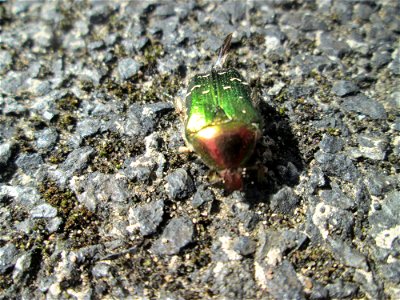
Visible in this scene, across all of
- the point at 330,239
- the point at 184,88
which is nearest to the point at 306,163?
the point at 330,239

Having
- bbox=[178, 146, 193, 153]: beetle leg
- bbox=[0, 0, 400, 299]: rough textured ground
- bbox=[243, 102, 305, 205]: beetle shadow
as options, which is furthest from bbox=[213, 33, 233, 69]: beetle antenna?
bbox=[178, 146, 193, 153]: beetle leg

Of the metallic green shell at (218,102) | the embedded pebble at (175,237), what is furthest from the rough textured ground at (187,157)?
the metallic green shell at (218,102)

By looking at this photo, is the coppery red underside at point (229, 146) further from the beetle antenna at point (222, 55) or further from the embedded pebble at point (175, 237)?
the beetle antenna at point (222, 55)

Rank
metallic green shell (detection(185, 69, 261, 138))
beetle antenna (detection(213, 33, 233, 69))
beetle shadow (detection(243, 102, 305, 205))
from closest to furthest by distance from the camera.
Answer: metallic green shell (detection(185, 69, 261, 138)) → beetle shadow (detection(243, 102, 305, 205)) → beetle antenna (detection(213, 33, 233, 69))

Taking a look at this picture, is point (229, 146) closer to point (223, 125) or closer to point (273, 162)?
point (223, 125)

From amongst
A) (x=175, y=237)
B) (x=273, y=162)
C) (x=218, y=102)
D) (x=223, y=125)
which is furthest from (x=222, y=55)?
(x=175, y=237)

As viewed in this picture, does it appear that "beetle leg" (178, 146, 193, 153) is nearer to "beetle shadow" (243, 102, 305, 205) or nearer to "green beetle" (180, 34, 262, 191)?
"green beetle" (180, 34, 262, 191)
